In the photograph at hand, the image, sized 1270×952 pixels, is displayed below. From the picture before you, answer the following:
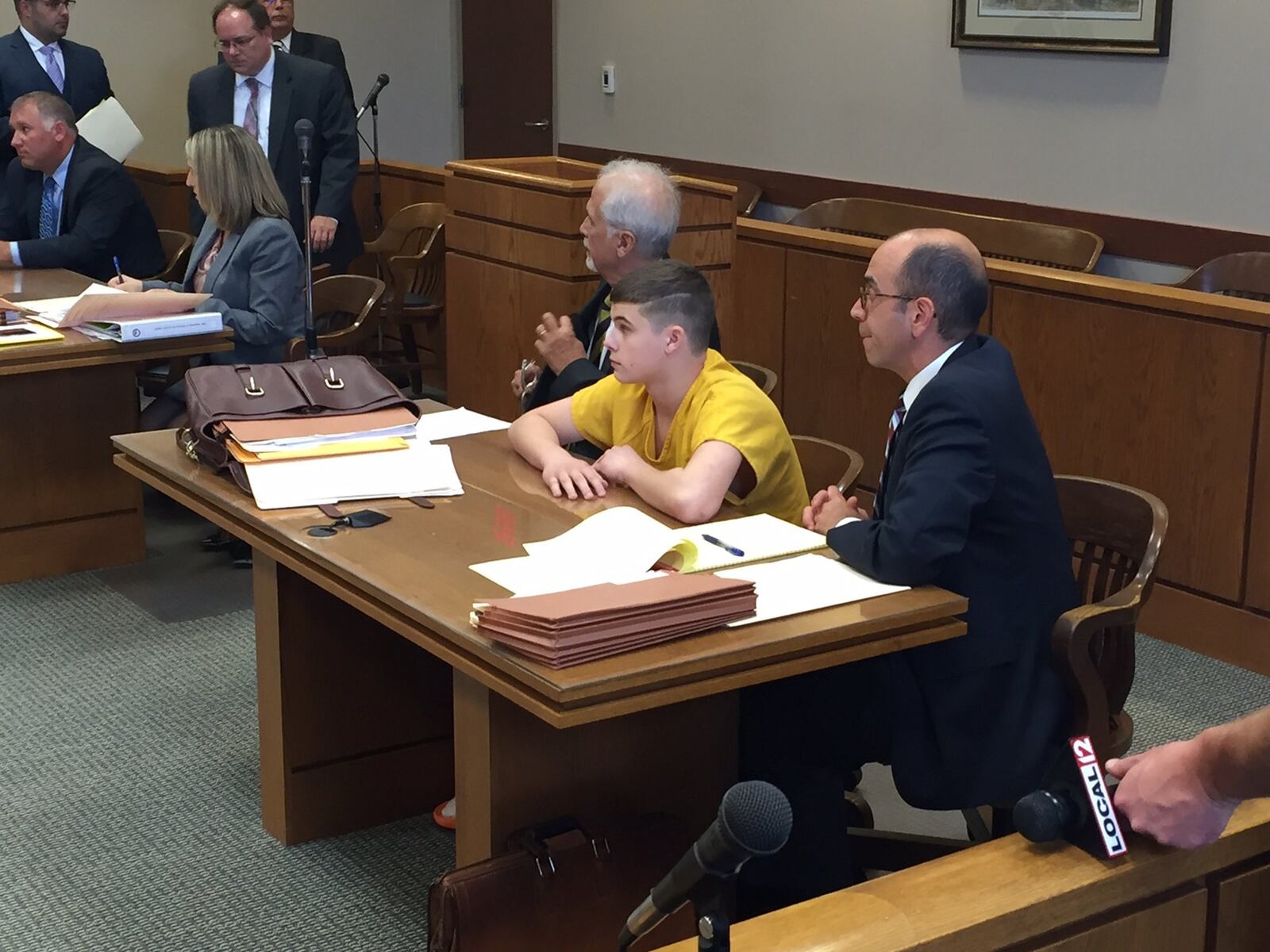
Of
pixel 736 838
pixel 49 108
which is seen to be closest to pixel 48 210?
pixel 49 108

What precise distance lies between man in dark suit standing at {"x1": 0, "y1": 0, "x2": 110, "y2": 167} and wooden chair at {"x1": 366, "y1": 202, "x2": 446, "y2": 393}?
1.45m

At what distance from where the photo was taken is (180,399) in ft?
16.9

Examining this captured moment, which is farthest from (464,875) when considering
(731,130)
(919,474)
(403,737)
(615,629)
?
(731,130)

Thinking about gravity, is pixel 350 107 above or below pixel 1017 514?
above

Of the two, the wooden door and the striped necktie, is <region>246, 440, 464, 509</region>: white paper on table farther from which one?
the wooden door

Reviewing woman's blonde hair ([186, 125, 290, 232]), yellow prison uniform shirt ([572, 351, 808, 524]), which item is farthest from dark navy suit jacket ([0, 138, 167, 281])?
yellow prison uniform shirt ([572, 351, 808, 524])

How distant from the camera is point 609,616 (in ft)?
7.25

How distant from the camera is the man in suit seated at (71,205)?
227 inches

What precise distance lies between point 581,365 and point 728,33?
4.80m

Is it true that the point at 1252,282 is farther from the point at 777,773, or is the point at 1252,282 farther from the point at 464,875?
the point at 464,875

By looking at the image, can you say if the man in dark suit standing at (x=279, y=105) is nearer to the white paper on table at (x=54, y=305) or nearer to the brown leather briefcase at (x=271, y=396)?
the white paper on table at (x=54, y=305)

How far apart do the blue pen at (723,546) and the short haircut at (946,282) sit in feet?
1.65

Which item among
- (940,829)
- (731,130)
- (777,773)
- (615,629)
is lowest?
(940,829)

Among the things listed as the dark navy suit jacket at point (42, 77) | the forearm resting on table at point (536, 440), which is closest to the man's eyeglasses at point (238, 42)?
the dark navy suit jacket at point (42, 77)
